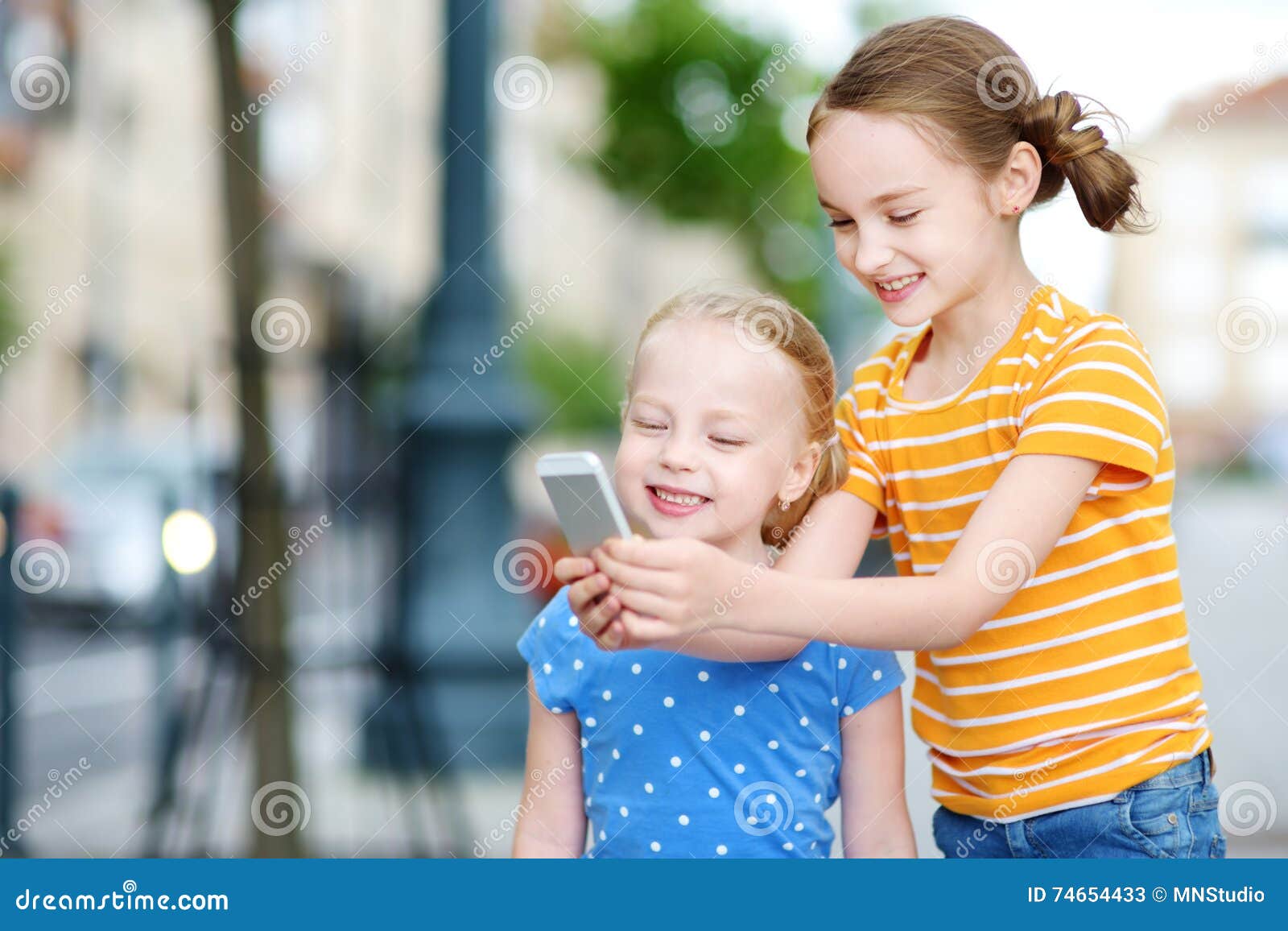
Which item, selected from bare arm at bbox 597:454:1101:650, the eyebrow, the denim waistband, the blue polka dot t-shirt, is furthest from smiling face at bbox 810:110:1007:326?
the denim waistband

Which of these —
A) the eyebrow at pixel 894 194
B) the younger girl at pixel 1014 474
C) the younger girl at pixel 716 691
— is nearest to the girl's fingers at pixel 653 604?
the younger girl at pixel 716 691

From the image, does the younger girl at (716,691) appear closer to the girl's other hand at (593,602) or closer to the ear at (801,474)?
the ear at (801,474)

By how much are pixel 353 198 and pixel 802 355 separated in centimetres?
2246

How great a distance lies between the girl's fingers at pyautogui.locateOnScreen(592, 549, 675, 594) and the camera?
54.5 inches

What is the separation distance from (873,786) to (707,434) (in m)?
0.48

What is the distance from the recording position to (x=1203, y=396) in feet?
95.2

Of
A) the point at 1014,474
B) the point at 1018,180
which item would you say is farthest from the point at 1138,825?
the point at 1018,180

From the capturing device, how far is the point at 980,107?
173 centimetres

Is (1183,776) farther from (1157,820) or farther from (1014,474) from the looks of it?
(1014,474)

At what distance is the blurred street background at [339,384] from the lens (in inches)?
143

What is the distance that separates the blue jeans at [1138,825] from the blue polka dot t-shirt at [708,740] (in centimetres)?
24

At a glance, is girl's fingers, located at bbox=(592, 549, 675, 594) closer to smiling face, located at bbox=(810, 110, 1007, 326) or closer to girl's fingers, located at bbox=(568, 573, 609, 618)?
girl's fingers, located at bbox=(568, 573, 609, 618)

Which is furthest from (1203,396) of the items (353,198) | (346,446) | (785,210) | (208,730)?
(208,730)

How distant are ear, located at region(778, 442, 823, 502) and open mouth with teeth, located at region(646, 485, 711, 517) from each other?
15 centimetres
